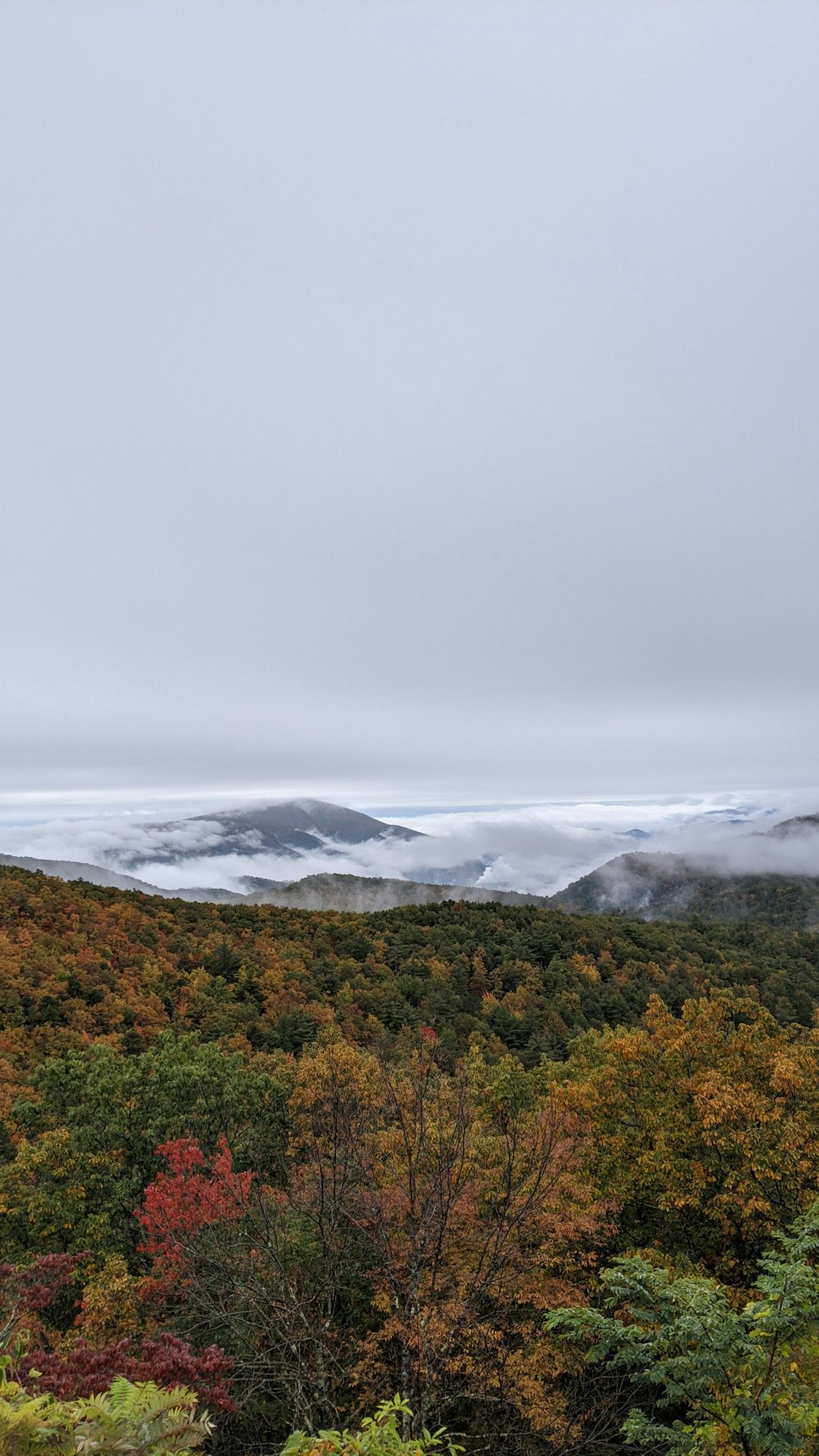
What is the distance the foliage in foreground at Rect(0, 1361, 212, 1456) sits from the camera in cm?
292

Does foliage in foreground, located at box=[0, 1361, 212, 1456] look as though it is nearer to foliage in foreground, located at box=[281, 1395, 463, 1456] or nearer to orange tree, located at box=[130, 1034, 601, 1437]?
foliage in foreground, located at box=[281, 1395, 463, 1456]

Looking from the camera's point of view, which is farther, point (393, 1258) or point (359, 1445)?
point (393, 1258)

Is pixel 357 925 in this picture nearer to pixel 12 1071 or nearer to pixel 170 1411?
pixel 12 1071

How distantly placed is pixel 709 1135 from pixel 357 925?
60.0 m

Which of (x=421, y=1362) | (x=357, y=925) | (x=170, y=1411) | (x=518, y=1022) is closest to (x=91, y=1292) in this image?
(x=421, y=1362)

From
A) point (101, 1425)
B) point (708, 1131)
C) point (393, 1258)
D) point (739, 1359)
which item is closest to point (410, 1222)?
point (739, 1359)

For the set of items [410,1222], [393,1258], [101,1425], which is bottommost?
[393,1258]

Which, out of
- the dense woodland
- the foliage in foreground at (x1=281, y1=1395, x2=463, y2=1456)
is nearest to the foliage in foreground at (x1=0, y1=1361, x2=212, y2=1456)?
the dense woodland

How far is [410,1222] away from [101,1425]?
876 centimetres

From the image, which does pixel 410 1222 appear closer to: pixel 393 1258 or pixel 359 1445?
pixel 393 1258

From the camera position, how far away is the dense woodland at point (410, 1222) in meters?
9.71

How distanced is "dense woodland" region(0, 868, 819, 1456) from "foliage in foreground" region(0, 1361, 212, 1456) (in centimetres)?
64

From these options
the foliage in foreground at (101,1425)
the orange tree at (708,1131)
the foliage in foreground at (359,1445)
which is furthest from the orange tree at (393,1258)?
the foliage in foreground at (101,1425)

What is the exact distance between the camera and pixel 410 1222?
34.9 ft
